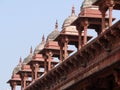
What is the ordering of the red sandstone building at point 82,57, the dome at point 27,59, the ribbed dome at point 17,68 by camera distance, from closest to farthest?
A: the red sandstone building at point 82,57 < the dome at point 27,59 < the ribbed dome at point 17,68

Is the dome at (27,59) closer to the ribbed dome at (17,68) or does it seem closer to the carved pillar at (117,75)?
the ribbed dome at (17,68)

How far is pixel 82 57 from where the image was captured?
33969 millimetres

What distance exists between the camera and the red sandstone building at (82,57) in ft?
73.5

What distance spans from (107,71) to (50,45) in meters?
26.9

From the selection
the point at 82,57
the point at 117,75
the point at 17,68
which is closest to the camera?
the point at 117,75

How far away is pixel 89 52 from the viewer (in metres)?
32.7

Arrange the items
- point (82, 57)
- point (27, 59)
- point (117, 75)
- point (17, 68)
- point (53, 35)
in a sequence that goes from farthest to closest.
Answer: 1. point (17, 68)
2. point (27, 59)
3. point (53, 35)
4. point (82, 57)
5. point (117, 75)

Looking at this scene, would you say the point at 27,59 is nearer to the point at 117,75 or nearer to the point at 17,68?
the point at 17,68

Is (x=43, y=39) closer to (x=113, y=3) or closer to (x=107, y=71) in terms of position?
(x=113, y=3)

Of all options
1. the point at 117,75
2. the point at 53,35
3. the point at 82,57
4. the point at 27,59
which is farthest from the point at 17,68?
the point at 117,75

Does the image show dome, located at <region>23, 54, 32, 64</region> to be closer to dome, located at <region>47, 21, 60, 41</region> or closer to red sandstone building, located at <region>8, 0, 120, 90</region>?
red sandstone building, located at <region>8, 0, 120, 90</region>

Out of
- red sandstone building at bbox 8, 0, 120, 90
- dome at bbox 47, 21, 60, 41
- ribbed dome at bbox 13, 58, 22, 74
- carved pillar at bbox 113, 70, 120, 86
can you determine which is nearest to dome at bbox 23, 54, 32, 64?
red sandstone building at bbox 8, 0, 120, 90

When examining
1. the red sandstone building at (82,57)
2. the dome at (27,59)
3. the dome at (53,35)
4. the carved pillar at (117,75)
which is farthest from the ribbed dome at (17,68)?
the carved pillar at (117,75)

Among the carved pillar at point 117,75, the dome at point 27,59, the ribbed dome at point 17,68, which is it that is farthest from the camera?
the ribbed dome at point 17,68
